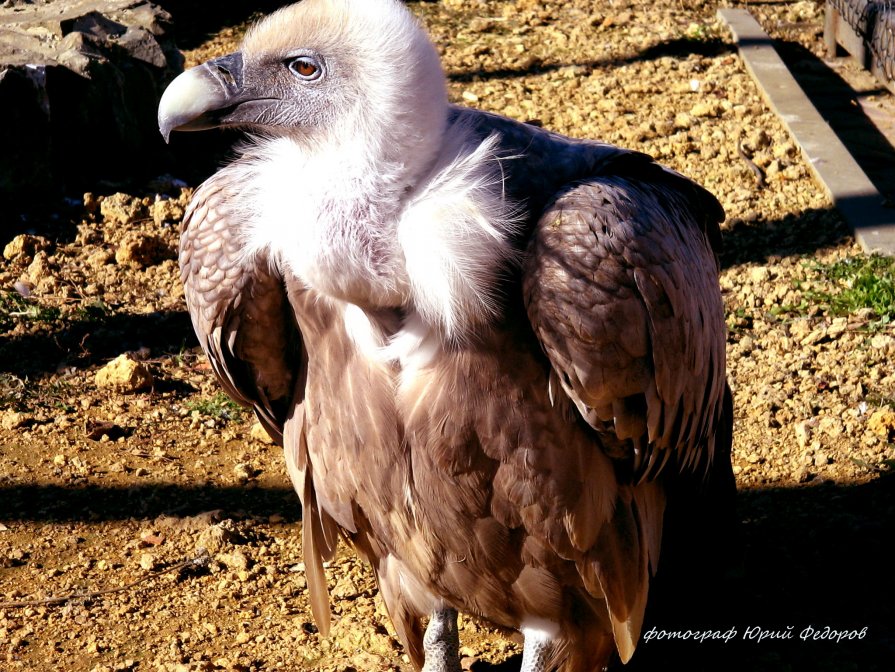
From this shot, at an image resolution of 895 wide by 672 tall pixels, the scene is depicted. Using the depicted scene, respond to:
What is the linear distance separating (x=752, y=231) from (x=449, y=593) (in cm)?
339

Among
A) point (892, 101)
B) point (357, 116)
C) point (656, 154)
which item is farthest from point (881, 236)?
point (357, 116)

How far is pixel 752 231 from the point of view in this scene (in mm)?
6090

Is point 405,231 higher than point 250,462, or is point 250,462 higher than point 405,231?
point 405,231

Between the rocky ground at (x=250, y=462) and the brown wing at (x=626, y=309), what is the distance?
1.03 meters

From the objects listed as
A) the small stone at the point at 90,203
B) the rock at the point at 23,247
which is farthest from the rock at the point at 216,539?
the small stone at the point at 90,203

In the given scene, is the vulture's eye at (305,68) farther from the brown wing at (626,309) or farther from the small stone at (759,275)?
the small stone at (759,275)

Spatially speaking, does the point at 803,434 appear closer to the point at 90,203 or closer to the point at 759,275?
the point at 759,275

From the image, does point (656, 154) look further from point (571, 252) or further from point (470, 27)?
point (571, 252)

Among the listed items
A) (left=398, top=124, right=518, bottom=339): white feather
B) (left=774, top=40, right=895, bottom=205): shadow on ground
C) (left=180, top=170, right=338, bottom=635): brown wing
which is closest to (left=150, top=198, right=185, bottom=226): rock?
(left=180, top=170, right=338, bottom=635): brown wing

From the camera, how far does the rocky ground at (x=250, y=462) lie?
3793 mm

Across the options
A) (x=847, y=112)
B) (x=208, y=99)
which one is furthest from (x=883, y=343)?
(x=847, y=112)

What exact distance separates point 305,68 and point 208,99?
0.25m

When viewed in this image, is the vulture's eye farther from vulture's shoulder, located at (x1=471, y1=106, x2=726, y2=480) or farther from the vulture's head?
vulture's shoulder, located at (x1=471, y1=106, x2=726, y2=480)

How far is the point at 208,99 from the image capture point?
2.79 metres
